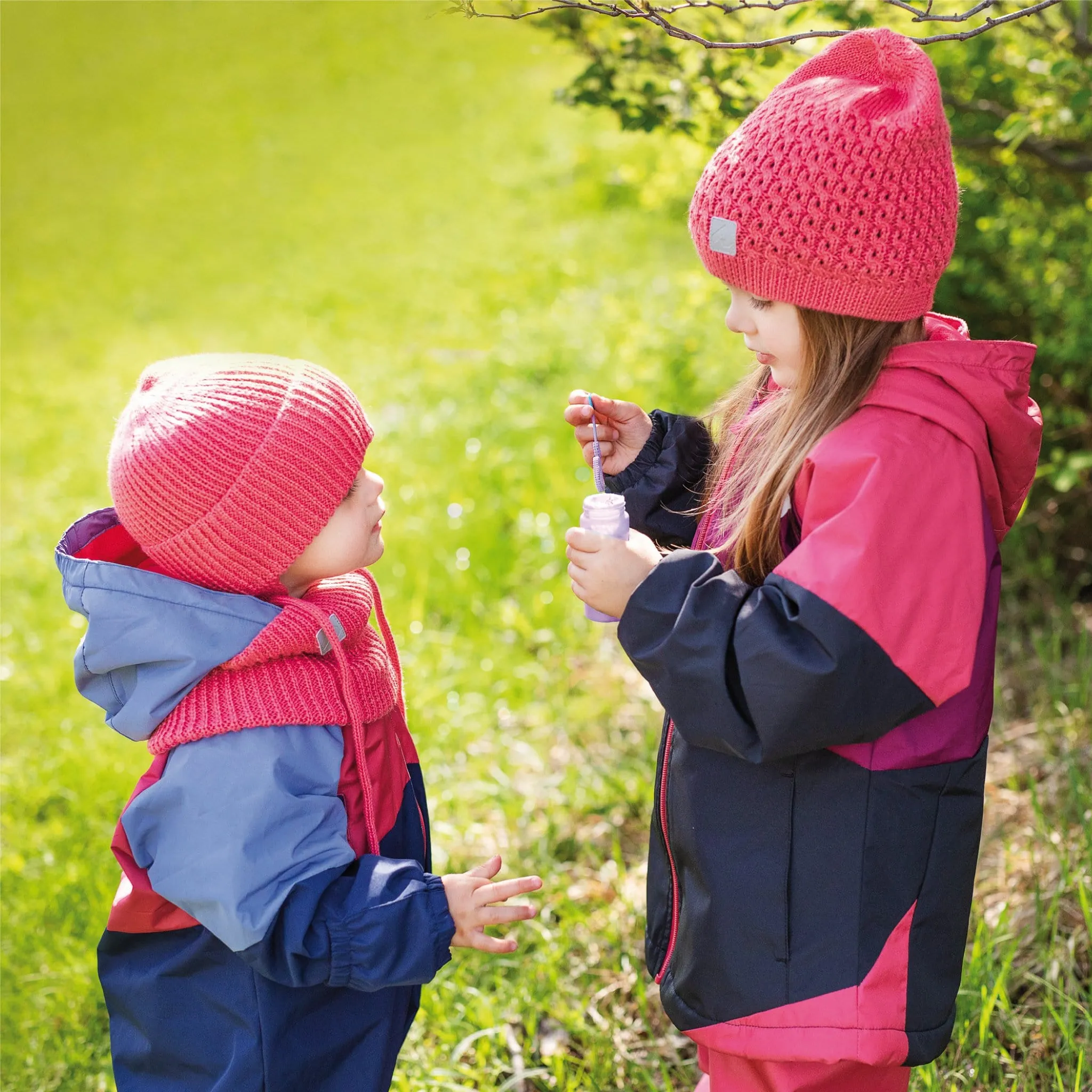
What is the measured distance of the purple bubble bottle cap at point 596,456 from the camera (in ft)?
5.82

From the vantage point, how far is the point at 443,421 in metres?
5.25

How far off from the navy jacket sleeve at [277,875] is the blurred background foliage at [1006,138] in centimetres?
143

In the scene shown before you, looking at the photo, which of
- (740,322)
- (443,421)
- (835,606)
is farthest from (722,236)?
(443,421)

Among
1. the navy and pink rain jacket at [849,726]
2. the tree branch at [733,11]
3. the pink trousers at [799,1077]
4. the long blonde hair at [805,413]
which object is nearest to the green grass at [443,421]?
the pink trousers at [799,1077]

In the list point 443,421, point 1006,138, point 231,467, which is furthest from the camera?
point 443,421

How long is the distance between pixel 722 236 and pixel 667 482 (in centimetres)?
53

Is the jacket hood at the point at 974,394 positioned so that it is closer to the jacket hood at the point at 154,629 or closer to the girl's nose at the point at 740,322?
the girl's nose at the point at 740,322

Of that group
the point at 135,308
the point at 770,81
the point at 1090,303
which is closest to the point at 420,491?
the point at 770,81

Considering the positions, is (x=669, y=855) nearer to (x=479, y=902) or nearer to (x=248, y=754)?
(x=479, y=902)

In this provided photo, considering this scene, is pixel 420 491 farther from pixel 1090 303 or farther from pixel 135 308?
pixel 135 308

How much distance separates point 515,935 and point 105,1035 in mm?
845

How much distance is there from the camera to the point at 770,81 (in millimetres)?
2914

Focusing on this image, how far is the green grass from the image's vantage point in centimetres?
234

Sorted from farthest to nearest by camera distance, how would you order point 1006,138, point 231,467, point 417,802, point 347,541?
point 1006,138 → point 417,802 → point 347,541 → point 231,467
